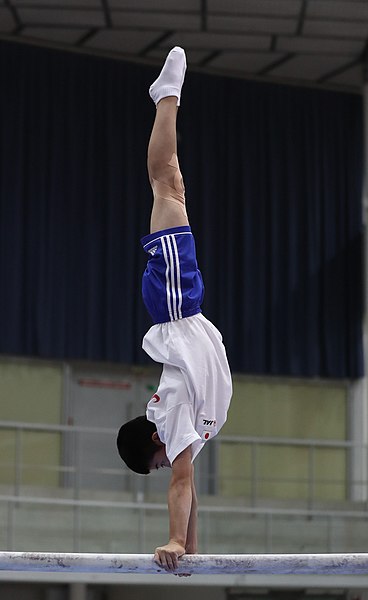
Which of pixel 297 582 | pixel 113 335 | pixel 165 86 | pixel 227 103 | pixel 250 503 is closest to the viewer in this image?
pixel 165 86

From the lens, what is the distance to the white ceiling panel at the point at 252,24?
17016 millimetres

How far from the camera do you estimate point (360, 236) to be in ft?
63.2

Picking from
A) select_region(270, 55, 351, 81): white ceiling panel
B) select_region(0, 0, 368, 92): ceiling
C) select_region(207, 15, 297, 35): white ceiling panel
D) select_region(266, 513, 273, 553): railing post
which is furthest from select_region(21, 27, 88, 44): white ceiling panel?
select_region(266, 513, 273, 553): railing post

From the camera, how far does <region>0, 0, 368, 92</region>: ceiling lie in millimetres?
16672

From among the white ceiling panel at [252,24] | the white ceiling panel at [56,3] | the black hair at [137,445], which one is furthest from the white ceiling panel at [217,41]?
the black hair at [137,445]

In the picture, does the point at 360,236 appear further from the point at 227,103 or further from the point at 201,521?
the point at 201,521

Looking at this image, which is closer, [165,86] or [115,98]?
[165,86]

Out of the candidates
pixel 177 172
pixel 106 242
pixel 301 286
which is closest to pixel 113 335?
pixel 106 242

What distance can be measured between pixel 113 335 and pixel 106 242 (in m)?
1.41

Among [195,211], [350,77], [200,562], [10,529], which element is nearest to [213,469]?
[195,211]

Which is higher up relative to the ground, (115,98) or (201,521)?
(115,98)

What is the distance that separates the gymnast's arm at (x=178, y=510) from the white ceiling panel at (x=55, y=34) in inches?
520

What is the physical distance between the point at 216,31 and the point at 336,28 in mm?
1756

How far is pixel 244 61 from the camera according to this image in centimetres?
1866
